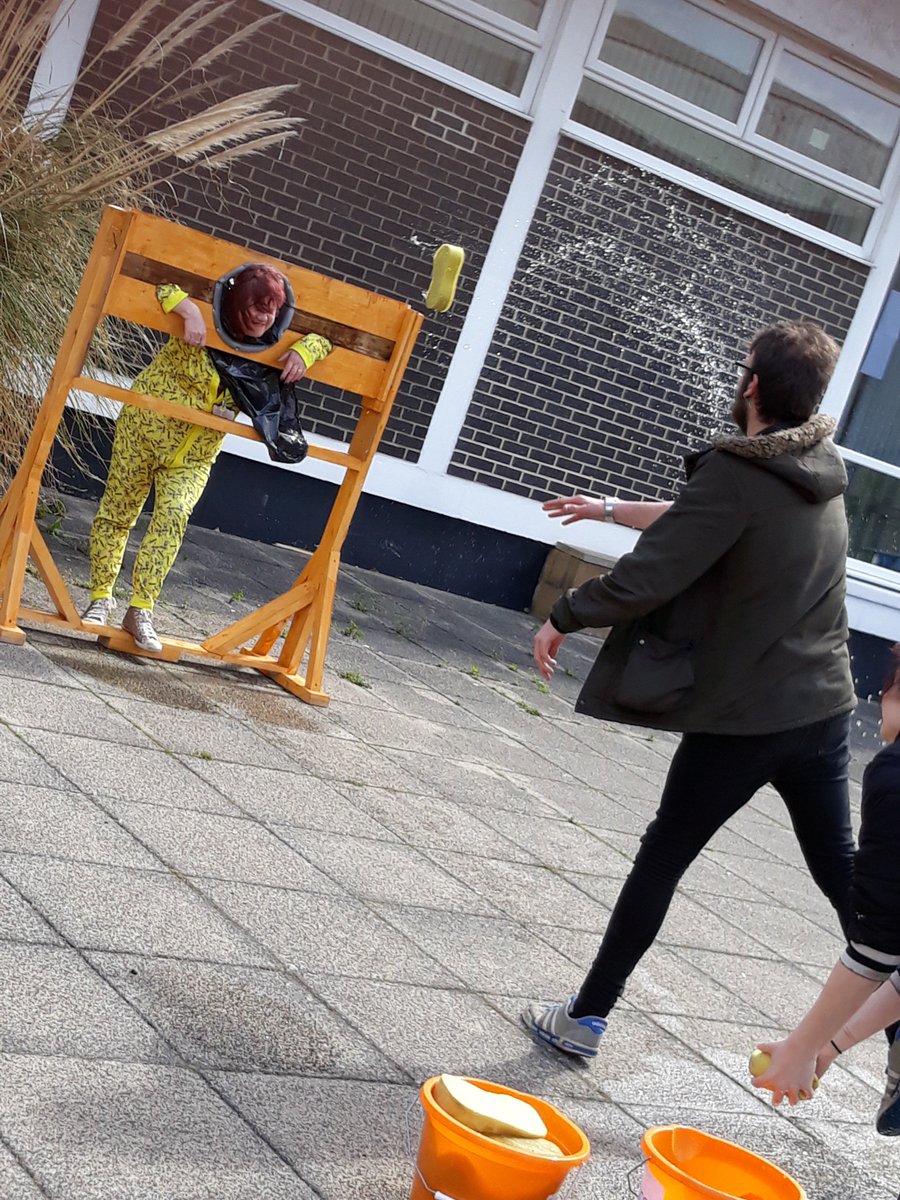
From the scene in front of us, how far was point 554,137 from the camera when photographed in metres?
10.2

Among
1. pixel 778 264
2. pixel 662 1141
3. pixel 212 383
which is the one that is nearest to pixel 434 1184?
pixel 662 1141

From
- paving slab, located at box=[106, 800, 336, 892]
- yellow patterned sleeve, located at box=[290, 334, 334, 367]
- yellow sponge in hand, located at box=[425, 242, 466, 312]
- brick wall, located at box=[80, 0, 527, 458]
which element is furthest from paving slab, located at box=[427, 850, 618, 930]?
brick wall, located at box=[80, 0, 527, 458]

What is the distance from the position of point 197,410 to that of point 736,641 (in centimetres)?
295

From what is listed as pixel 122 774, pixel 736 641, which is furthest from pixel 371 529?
pixel 736 641

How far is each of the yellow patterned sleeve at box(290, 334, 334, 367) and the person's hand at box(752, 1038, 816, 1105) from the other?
405cm

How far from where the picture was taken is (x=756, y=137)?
1090 centimetres

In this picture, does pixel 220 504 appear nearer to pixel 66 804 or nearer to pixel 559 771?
pixel 559 771

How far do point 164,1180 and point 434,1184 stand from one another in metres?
0.49

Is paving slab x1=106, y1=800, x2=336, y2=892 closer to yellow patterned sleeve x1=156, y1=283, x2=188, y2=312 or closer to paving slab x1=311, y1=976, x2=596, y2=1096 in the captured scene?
paving slab x1=311, y1=976, x2=596, y2=1096

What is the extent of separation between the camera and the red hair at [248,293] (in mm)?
6090

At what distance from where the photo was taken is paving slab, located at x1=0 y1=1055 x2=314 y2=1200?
268 centimetres

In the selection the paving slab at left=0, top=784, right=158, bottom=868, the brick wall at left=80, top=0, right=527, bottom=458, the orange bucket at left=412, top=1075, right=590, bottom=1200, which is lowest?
the paving slab at left=0, top=784, right=158, bottom=868

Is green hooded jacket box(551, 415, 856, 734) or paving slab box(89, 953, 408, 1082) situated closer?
paving slab box(89, 953, 408, 1082)

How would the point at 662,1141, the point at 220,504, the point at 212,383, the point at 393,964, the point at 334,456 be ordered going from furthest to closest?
1. the point at 220,504
2. the point at 334,456
3. the point at 212,383
4. the point at 393,964
5. the point at 662,1141
